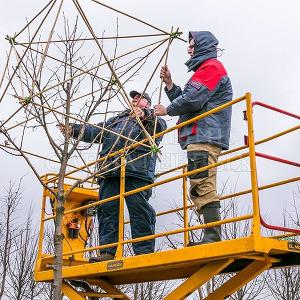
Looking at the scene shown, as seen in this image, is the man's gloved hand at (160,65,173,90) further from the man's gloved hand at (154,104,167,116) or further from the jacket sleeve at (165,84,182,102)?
the man's gloved hand at (154,104,167,116)

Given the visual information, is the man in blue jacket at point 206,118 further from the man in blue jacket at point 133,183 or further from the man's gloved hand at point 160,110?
the man in blue jacket at point 133,183

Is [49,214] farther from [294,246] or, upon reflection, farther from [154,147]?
[294,246]

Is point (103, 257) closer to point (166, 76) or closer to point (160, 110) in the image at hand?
point (160, 110)

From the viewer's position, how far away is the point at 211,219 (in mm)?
4680

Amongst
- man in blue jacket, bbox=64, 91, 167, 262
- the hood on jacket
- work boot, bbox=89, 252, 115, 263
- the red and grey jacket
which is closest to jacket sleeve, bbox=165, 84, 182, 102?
man in blue jacket, bbox=64, 91, 167, 262

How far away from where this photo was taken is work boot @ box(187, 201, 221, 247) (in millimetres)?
4629

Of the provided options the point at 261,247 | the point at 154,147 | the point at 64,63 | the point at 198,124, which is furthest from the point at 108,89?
the point at 261,247

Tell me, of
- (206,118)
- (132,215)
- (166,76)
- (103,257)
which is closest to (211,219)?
(206,118)

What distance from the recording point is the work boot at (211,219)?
463cm

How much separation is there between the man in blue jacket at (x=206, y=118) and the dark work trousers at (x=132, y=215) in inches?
42.7

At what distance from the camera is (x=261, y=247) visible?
13.1 feet

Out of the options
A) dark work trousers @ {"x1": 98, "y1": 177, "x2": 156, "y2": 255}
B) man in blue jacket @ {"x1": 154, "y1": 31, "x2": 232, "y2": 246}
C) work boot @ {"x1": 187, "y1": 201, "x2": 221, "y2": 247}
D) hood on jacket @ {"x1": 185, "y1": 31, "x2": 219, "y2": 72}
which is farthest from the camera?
dark work trousers @ {"x1": 98, "y1": 177, "x2": 156, "y2": 255}

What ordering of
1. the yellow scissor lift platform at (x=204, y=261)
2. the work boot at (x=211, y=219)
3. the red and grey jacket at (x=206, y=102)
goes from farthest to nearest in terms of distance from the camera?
the red and grey jacket at (x=206, y=102), the work boot at (x=211, y=219), the yellow scissor lift platform at (x=204, y=261)

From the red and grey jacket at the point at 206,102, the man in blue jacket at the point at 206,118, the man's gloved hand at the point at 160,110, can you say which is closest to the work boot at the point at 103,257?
the man in blue jacket at the point at 206,118
